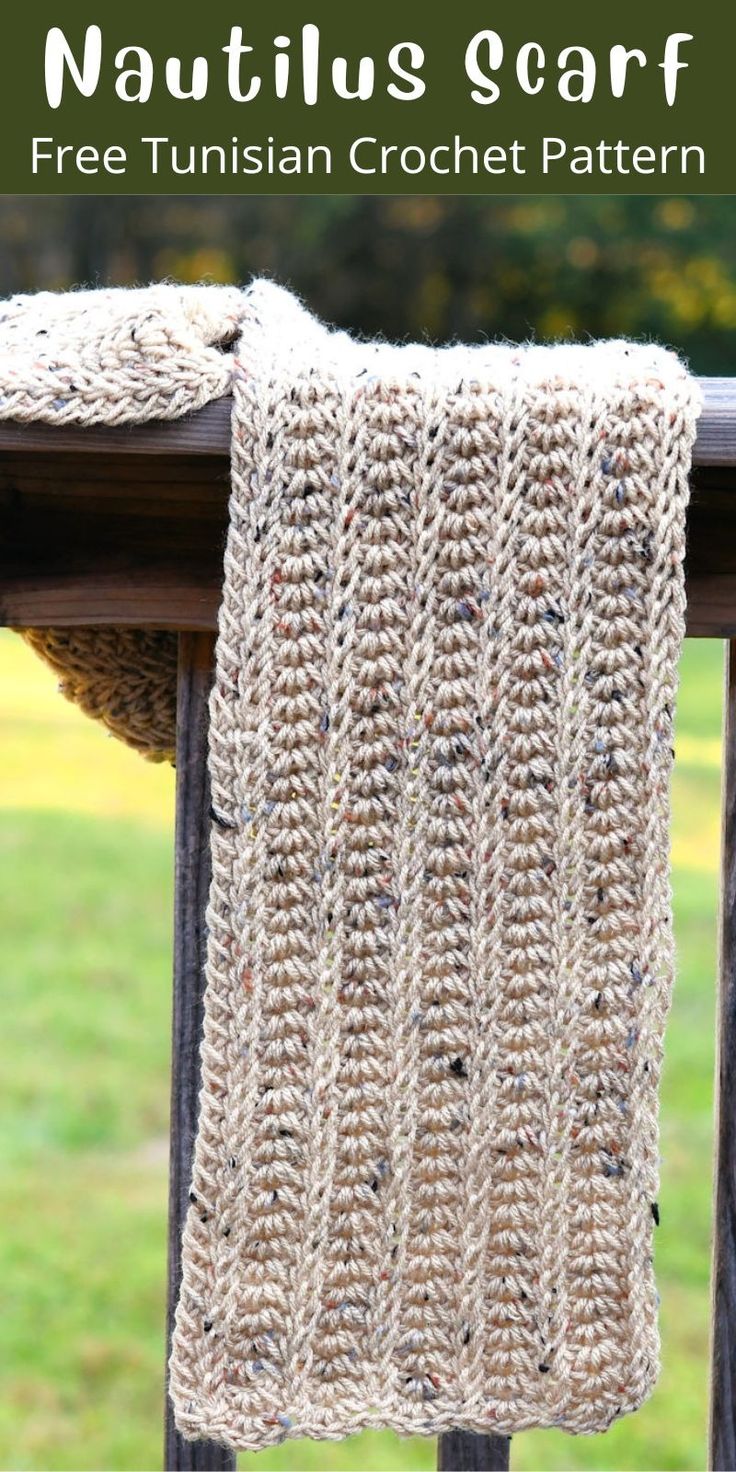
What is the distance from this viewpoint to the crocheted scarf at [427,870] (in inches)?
28.8

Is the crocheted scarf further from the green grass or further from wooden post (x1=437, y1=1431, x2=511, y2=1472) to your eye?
the green grass

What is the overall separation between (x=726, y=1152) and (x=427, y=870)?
0.92ft

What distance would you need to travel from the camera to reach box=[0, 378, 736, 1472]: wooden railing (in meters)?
0.74

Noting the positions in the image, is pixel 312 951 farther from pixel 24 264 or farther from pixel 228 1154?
pixel 24 264

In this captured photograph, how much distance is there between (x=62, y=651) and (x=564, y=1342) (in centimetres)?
53

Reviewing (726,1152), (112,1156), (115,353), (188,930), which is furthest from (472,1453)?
(112,1156)

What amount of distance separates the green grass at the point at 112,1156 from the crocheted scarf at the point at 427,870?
50.8 inches

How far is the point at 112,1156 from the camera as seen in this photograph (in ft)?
8.56

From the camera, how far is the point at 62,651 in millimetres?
875

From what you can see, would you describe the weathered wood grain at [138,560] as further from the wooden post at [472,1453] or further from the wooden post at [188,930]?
the wooden post at [472,1453]

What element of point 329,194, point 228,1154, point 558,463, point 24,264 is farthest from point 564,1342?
point 24,264

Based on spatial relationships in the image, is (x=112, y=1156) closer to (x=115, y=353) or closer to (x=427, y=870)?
(x=427, y=870)

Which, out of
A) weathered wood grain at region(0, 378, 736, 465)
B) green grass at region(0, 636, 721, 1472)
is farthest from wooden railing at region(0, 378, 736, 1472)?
green grass at region(0, 636, 721, 1472)

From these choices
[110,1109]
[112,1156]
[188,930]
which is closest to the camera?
[188,930]
